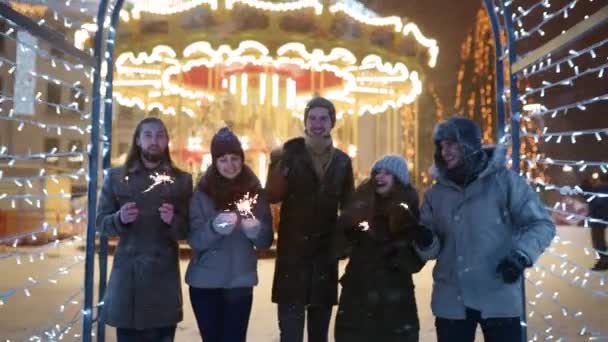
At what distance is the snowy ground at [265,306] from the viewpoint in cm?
→ 458

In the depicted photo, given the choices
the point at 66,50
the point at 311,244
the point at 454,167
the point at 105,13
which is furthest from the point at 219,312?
the point at 105,13

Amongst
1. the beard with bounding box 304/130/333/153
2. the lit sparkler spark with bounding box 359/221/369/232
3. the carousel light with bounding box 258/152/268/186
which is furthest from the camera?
the carousel light with bounding box 258/152/268/186

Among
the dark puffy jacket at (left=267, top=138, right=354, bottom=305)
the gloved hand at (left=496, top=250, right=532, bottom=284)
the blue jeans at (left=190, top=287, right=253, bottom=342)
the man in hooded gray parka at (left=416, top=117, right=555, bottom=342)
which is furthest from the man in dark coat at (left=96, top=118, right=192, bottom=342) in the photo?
the gloved hand at (left=496, top=250, right=532, bottom=284)

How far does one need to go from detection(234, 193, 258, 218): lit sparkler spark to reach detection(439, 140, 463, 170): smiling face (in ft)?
3.38

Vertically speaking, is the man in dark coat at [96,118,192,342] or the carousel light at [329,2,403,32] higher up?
the carousel light at [329,2,403,32]

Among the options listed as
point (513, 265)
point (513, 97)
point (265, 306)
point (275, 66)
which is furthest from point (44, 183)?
point (513, 265)

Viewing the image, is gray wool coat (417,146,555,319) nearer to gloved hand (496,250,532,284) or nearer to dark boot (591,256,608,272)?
gloved hand (496,250,532,284)

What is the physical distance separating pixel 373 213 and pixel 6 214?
11.7 m

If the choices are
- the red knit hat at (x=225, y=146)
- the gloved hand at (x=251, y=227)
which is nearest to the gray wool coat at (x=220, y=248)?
the gloved hand at (x=251, y=227)

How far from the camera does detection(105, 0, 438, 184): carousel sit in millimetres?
7754

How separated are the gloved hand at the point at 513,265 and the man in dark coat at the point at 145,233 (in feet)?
Answer: 5.20

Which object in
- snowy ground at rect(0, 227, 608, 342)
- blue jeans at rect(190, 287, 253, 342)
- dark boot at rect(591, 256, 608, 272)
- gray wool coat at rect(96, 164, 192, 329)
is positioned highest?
gray wool coat at rect(96, 164, 192, 329)

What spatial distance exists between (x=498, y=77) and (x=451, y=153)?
130 centimetres

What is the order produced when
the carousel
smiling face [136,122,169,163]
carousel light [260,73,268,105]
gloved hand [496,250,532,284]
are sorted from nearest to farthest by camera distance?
gloved hand [496,250,532,284] < smiling face [136,122,169,163] < the carousel < carousel light [260,73,268,105]
